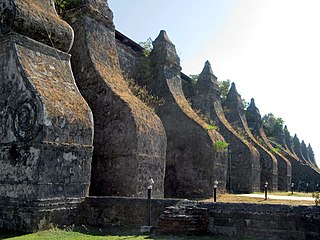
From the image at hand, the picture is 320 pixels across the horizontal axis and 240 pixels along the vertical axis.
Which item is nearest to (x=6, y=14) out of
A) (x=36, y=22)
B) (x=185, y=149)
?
(x=36, y=22)

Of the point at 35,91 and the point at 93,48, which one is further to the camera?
the point at 93,48

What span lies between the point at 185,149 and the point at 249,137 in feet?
32.2

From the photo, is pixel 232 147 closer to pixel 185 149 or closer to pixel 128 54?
pixel 185 149

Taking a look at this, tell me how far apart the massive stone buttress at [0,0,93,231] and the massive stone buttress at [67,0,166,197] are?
1.50 meters

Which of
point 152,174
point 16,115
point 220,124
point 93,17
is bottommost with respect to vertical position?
point 152,174

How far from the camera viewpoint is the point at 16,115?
8266mm

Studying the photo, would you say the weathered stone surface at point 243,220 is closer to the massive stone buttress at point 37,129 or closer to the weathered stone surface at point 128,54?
the massive stone buttress at point 37,129

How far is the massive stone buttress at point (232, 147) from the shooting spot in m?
20.4

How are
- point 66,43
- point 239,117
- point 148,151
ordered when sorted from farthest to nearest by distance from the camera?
point 239,117 < point 148,151 < point 66,43

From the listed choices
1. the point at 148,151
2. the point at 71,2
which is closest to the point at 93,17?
the point at 71,2

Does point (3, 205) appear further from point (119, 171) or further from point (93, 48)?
point (93, 48)

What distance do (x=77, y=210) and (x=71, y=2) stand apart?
22.8 ft

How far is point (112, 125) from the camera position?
10.5m

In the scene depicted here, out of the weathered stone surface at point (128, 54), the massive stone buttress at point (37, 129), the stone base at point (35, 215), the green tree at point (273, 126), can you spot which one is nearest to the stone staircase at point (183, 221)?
the stone base at point (35, 215)
